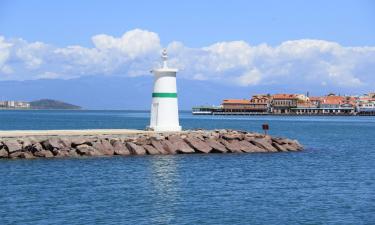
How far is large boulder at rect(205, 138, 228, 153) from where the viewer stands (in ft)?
124

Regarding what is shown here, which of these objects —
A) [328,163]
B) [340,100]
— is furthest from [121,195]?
[340,100]

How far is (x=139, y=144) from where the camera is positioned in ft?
118

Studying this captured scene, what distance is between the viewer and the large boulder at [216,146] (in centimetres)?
3788

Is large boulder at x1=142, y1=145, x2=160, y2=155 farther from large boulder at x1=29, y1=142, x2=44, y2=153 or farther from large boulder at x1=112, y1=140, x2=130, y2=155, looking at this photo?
large boulder at x1=29, y1=142, x2=44, y2=153

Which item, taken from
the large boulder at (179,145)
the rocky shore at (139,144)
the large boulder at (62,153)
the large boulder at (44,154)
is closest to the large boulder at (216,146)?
the rocky shore at (139,144)

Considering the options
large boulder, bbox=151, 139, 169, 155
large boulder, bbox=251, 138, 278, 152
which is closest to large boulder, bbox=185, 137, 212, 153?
large boulder, bbox=151, 139, 169, 155

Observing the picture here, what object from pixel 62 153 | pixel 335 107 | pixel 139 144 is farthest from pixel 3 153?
pixel 335 107

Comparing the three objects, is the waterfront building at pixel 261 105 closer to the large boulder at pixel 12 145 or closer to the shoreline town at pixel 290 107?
the shoreline town at pixel 290 107

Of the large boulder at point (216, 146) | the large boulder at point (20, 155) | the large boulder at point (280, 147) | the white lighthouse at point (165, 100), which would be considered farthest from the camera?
the large boulder at point (280, 147)

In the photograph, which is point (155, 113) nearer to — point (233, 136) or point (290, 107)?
point (233, 136)

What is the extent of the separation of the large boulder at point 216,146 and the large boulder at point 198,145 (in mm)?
288

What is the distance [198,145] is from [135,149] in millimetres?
3890

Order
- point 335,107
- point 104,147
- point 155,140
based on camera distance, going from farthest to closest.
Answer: point 335,107 → point 155,140 → point 104,147

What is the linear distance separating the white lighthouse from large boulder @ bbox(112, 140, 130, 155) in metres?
4.73
